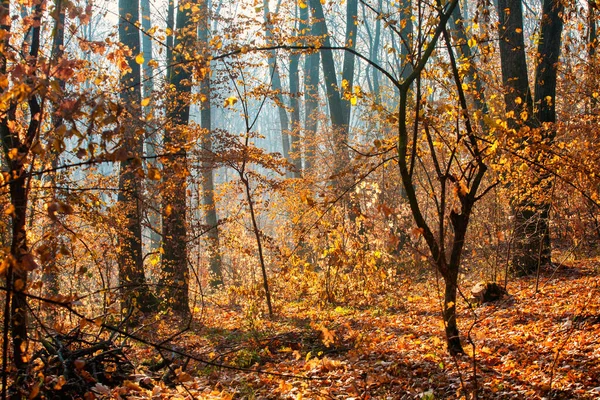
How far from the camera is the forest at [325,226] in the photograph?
3.46 m

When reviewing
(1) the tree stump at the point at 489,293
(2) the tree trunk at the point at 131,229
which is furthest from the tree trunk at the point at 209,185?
(1) the tree stump at the point at 489,293

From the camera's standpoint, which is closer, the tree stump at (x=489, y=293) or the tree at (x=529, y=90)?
the tree stump at (x=489, y=293)

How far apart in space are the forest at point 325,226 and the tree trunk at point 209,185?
197 mm

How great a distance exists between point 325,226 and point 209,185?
33.7 feet

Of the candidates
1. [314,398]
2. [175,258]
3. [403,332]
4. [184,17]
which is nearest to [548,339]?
[403,332]

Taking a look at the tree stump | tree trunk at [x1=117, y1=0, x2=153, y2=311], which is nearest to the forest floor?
the tree stump

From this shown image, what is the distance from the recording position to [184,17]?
1275 centimetres

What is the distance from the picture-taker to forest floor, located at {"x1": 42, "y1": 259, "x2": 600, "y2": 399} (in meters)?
4.65

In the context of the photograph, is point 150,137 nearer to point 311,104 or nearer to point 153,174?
point 153,174

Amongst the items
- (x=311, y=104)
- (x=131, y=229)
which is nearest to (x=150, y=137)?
(x=131, y=229)

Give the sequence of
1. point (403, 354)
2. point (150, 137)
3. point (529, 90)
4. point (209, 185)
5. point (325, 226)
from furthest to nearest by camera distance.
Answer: point (209, 185) → point (150, 137) → point (325, 226) → point (529, 90) → point (403, 354)

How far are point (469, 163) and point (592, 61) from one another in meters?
2.74

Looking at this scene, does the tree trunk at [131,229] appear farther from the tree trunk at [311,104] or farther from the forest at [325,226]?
the tree trunk at [311,104]

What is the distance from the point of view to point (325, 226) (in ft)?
29.7
